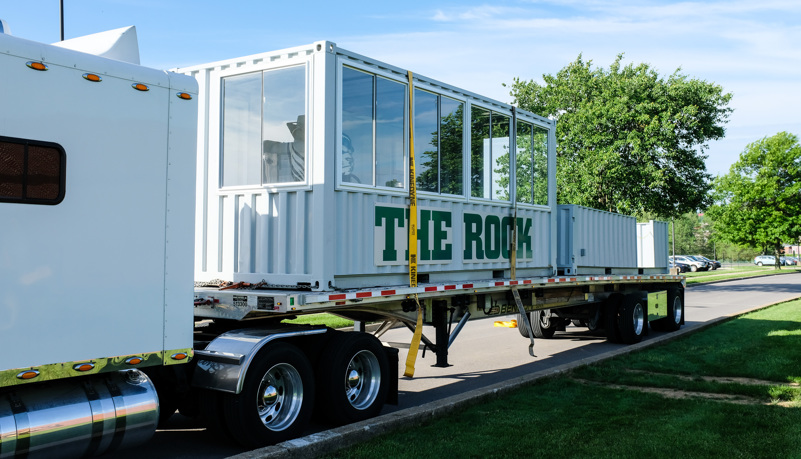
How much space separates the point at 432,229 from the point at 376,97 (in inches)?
66.5

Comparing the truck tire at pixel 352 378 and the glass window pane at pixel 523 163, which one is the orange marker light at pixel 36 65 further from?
the glass window pane at pixel 523 163

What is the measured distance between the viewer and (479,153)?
891 cm

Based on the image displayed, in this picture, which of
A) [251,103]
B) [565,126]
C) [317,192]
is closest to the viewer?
[317,192]

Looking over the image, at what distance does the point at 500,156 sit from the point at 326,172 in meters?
3.62

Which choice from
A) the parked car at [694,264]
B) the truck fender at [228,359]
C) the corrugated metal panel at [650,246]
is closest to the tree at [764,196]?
the parked car at [694,264]

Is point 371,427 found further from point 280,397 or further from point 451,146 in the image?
point 451,146

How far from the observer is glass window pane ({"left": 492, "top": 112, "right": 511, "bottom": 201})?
9.23 metres

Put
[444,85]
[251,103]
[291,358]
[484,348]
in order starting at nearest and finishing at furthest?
[291,358], [251,103], [444,85], [484,348]

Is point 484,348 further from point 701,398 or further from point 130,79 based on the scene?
point 130,79

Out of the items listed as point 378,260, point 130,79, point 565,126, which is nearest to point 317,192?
point 378,260

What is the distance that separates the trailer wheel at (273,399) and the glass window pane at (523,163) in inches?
191

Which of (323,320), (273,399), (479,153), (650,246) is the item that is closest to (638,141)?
(650,246)

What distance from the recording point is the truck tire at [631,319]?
12.7 m

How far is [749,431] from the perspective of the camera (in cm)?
612
